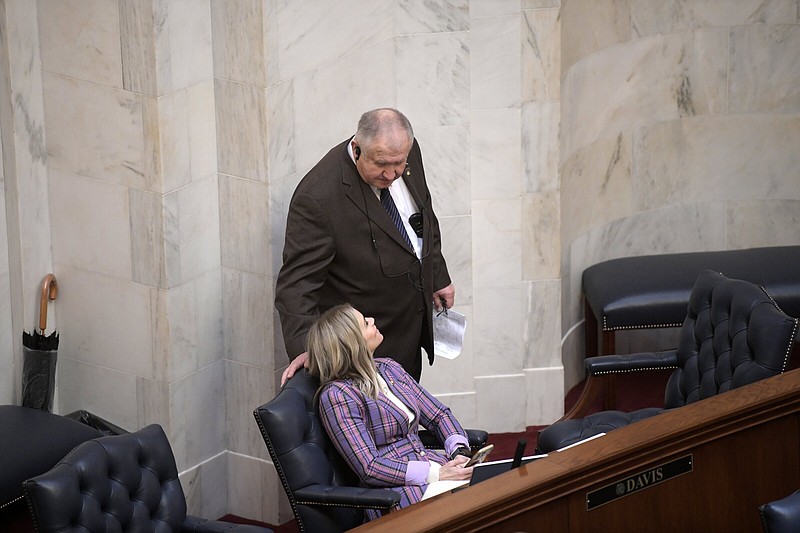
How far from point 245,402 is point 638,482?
2.24m

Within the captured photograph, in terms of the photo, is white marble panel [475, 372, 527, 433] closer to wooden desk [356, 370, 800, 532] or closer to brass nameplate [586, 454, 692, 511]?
wooden desk [356, 370, 800, 532]

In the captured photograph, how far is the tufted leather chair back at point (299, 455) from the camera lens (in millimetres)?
4434

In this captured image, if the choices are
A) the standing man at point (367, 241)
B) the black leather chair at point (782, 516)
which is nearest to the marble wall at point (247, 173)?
the standing man at point (367, 241)

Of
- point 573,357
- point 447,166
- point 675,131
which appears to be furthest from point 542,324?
point 675,131

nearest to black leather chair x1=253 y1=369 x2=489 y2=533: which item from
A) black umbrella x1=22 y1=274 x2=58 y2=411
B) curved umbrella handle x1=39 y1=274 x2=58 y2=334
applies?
black umbrella x1=22 y1=274 x2=58 y2=411

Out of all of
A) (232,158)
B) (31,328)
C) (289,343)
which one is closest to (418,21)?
(232,158)

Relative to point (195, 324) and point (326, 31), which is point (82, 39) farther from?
point (195, 324)

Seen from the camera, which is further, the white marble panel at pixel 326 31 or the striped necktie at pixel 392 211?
the white marble panel at pixel 326 31

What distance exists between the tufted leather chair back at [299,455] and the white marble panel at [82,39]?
1.65 meters

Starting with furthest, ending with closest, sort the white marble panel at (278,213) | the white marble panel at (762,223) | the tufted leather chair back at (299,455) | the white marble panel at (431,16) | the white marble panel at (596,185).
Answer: the white marble panel at (762,223), the white marble panel at (596,185), the white marble panel at (431,16), the white marble panel at (278,213), the tufted leather chair back at (299,455)

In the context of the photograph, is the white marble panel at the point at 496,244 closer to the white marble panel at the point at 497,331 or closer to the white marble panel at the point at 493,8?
the white marble panel at the point at 497,331

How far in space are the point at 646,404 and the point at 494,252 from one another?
122 cm

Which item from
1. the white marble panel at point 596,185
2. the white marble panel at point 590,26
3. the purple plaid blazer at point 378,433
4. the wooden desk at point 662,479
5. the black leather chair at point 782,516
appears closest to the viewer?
the black leather chair at point 782,516

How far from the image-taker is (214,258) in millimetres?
5672
